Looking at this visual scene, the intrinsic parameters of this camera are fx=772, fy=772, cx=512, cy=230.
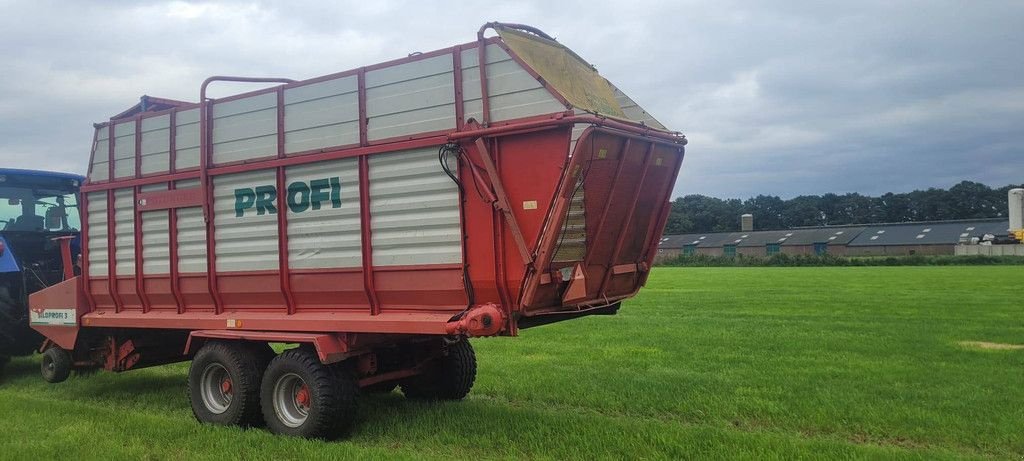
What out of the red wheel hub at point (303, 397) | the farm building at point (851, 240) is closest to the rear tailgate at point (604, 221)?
the red wheel hub at point (303, 397)

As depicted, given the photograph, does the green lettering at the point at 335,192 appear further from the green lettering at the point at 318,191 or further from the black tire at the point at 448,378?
the black tire at the point at 448,378

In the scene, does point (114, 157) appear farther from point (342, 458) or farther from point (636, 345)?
point (636, 345)

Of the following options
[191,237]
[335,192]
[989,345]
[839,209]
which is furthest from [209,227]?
[839,209]

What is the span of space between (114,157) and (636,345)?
350 inches

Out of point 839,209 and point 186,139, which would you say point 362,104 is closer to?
point 186,139

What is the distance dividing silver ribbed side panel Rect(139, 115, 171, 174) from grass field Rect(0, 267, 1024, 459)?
2727 mm

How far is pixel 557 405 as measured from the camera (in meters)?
8.72

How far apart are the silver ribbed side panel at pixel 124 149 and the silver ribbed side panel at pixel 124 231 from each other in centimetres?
23

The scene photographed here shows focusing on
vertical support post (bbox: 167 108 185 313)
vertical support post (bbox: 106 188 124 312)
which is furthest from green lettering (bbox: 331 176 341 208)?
vertical support post (bbox: 106 188 124 312)

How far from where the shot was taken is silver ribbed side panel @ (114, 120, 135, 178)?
29.6 feet

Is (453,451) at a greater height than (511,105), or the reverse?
(511,105)

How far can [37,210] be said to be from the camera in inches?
456

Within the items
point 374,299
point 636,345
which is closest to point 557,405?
point 374,299

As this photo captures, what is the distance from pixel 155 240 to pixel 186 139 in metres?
1.21
